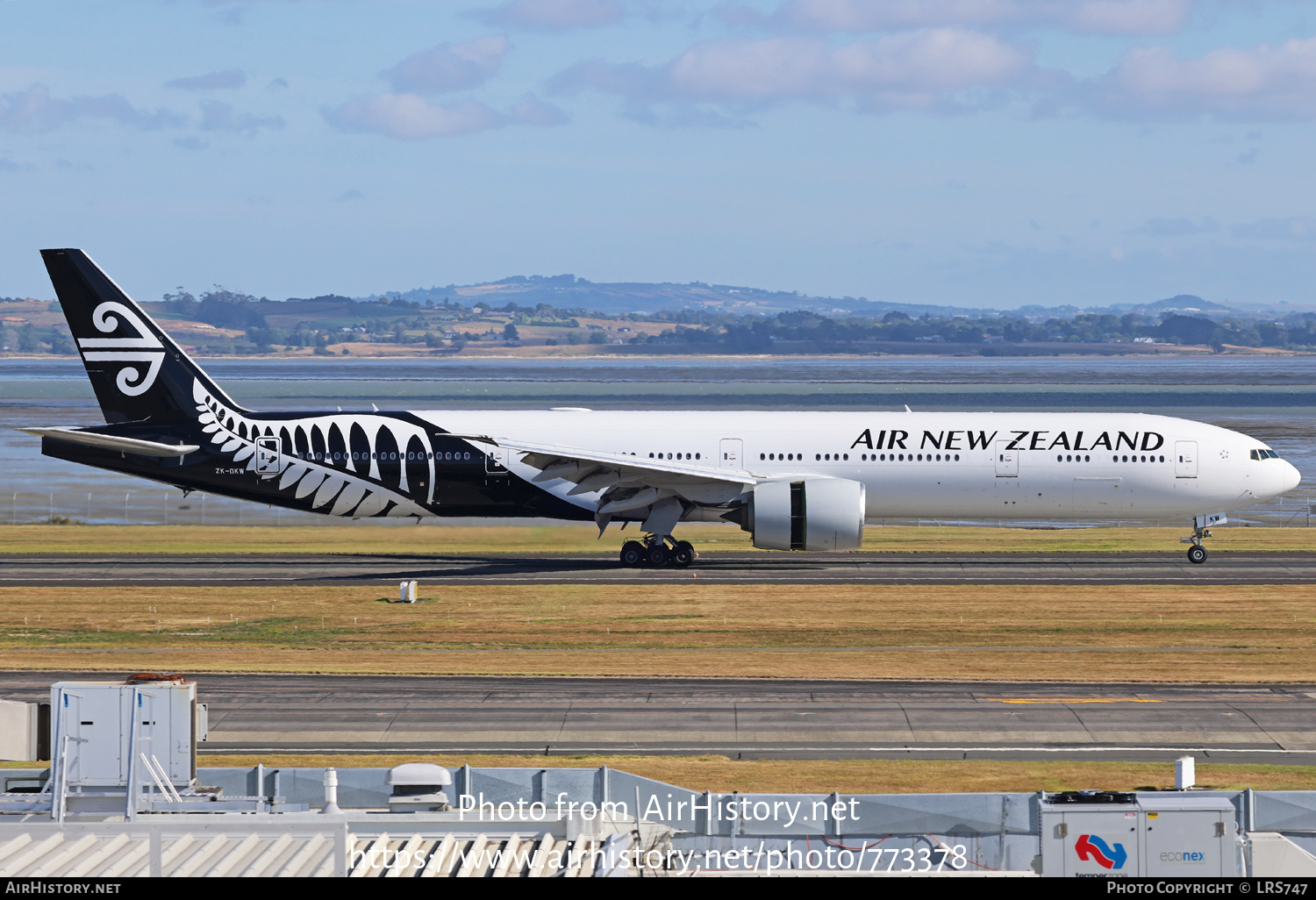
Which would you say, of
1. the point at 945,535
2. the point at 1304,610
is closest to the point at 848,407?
the point at 945,535

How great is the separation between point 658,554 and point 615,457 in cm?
391

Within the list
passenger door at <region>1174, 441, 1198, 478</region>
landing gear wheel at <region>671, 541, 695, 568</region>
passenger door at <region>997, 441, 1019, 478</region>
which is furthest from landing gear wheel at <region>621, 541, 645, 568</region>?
passenger door at <region>1174, 441, 1198, 478</region>

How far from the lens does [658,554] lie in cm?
5169

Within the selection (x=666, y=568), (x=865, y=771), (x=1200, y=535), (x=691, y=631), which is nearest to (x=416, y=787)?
(x=865, y=771)

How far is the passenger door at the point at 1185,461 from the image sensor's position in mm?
51344

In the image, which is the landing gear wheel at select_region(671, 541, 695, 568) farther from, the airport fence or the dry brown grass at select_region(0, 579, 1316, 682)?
the airport fence

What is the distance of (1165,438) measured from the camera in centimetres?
5172

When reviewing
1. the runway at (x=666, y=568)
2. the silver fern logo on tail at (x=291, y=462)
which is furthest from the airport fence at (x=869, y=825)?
the silver fern logo on tail at (x=291, y=462)

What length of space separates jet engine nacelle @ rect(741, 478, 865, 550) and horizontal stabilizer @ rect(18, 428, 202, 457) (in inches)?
832

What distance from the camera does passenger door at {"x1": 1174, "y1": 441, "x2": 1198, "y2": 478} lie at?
168 feet

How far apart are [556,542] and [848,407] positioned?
110141 millimetres

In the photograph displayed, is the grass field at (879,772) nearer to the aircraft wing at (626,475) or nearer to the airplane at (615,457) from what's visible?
the aircraft wing at (626,475)

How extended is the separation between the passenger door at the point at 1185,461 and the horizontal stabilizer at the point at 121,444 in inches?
1423

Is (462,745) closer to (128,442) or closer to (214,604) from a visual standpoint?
(214,604)
